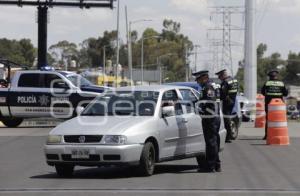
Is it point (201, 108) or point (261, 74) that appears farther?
point (261, 74)

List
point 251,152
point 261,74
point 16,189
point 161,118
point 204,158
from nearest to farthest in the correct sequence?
point 16,189 < point 161,118 < point 204,158 < point 251,152 < point 261,74

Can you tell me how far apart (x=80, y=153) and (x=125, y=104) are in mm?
1557

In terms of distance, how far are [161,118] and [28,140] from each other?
921cm

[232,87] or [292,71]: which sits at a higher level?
[292,71]

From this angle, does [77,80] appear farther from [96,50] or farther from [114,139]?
[96,50]

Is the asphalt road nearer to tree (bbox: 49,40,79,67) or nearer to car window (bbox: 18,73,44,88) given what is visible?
car window (bbox: 18,73,44,88)

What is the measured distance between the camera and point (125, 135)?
12203 millimetres

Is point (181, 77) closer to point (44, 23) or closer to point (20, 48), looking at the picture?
point (20, 48)

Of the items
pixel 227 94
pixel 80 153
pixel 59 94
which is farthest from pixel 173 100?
pixel 59 94

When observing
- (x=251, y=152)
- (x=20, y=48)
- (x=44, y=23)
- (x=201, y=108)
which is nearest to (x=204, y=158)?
(x=201, y=108)

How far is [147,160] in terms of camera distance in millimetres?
12500

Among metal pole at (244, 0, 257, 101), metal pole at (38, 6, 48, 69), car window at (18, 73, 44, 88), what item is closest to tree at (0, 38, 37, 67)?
metal pole at (38, 6, 48, 69)

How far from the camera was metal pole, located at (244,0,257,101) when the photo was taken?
3544 cm

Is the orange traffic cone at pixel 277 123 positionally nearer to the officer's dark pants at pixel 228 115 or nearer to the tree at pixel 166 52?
the officer's dark pants at pixel 228 115
